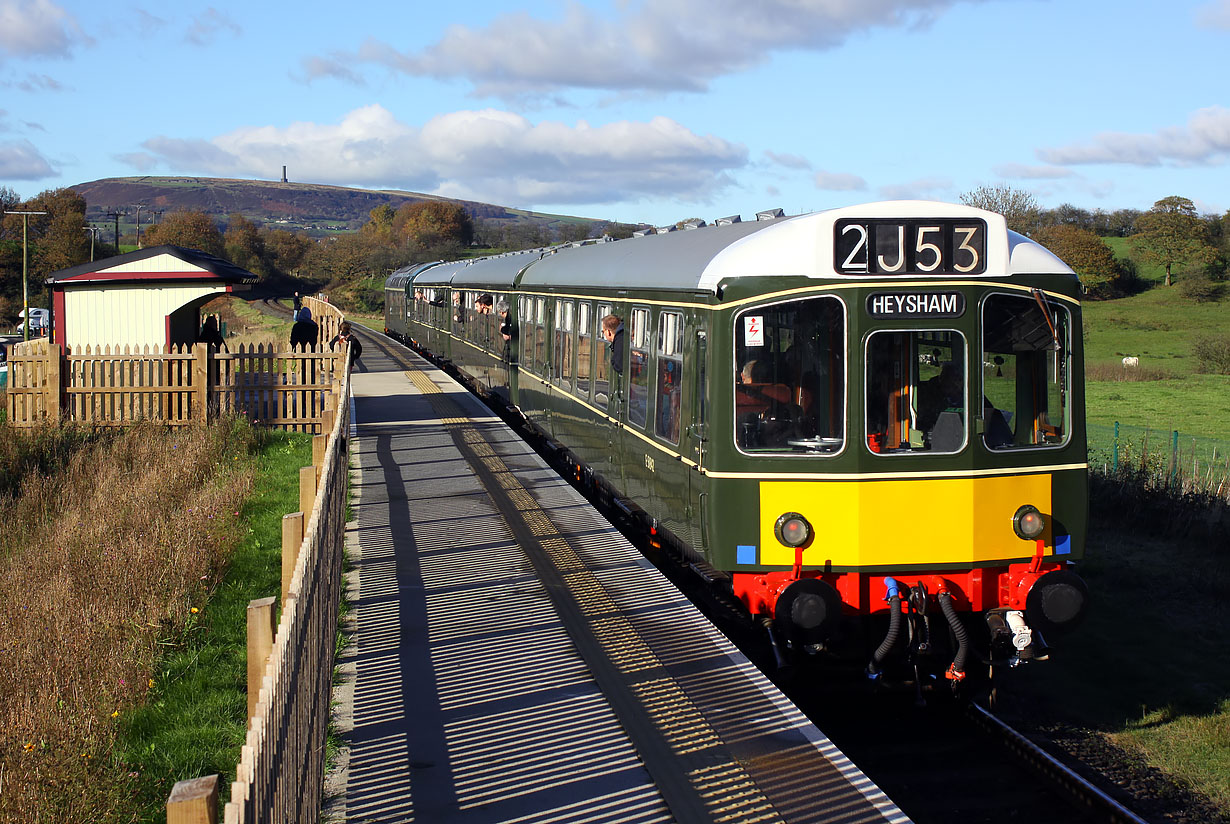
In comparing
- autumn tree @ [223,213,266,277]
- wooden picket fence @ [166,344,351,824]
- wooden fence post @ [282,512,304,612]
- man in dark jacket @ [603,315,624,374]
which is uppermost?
autumn tree @ [223,213,266,277]

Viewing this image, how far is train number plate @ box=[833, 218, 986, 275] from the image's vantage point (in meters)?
7.50

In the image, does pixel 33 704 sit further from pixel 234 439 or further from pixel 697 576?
pixel 234 439

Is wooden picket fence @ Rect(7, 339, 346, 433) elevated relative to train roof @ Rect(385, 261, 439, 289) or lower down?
lower down

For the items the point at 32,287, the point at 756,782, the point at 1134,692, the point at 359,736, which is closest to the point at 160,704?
the point at 359,736

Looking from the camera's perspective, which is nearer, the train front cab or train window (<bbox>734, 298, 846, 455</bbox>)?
the train front cab

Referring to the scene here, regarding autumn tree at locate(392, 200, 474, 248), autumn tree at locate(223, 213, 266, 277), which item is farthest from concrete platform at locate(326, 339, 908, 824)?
autumn tree at locate(392, 200, 474, 248)

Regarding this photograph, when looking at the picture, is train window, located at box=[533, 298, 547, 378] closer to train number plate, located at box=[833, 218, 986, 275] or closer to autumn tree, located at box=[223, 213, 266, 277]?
train number plate, located at box=[833, 218, 986, 275]

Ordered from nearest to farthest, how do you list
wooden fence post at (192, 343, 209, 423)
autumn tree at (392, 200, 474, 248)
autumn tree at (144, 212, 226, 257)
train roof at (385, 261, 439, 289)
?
wooden fence post at (192, 343, 209, 423), train roof at (385, 261, 439, 289), autumn tree at (144, 212, 226, 257), autumn tree at (392, 200, 474, 248)

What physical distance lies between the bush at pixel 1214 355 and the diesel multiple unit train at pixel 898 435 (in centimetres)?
3675

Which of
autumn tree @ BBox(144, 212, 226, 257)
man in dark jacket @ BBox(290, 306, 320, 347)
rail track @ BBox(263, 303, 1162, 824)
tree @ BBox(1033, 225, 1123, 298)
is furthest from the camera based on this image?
autumn tree @ BBox(144, 212, 226, 257)

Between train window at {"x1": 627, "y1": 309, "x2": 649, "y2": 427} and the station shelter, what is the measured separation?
34.0 ft

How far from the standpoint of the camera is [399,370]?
1164 inches

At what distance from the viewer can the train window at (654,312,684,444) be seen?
29.2 ft

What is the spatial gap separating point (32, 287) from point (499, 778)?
7343 centimetres
